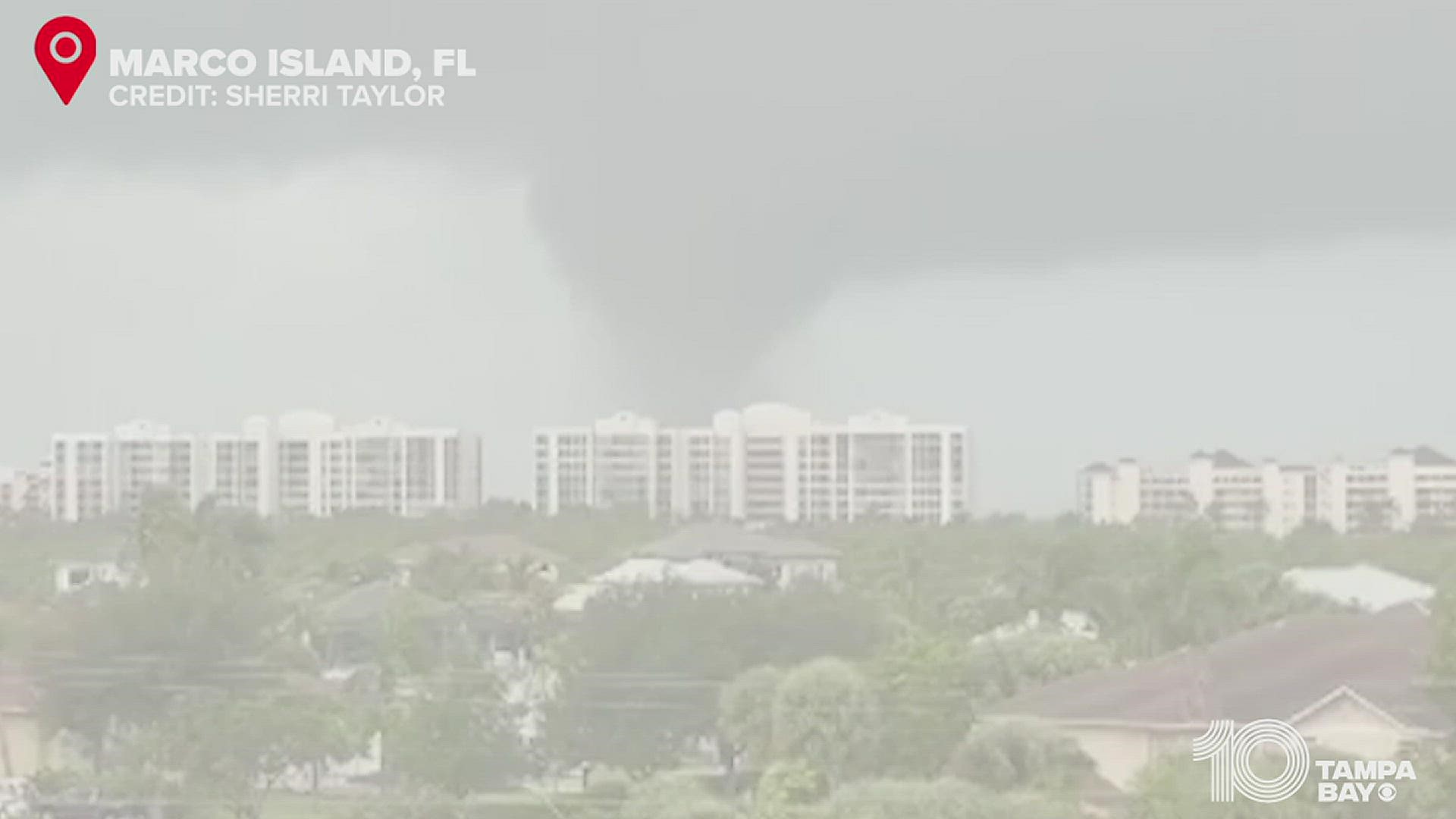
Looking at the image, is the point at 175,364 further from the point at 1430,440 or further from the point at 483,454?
the point at 1430,440

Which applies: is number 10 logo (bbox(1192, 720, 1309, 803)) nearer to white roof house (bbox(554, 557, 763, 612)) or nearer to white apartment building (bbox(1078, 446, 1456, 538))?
white apartment building (bbox(1078, 446, 1456, 538))

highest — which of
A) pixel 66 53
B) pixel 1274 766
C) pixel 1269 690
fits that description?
pixel 66 53

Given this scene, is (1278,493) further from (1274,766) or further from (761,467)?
(761,467)

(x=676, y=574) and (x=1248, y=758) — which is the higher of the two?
(x=676, y=574)

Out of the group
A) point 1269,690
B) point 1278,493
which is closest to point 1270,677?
point 1269,690

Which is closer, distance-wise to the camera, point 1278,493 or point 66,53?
point 1278,493

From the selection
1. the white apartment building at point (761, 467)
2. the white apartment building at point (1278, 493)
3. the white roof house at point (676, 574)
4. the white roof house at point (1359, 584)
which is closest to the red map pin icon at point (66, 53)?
the white apartment building at point (761, 467)
